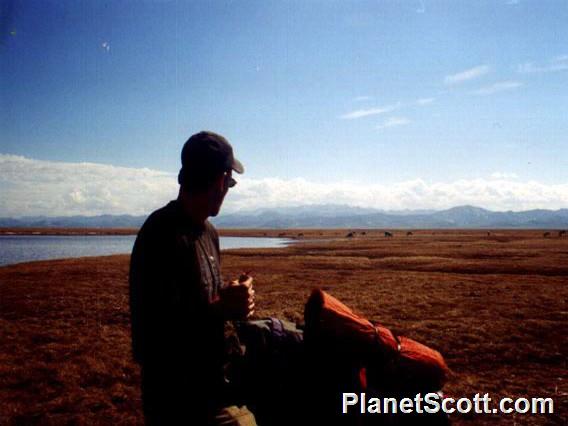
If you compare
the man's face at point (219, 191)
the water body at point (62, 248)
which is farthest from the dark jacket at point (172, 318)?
the water body at point (62, 248)

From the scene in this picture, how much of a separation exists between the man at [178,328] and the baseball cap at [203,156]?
0.36m

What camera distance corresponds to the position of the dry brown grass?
267 inches

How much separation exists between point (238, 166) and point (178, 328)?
1.25 m

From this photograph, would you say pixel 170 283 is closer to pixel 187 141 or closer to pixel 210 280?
pixel 210 280

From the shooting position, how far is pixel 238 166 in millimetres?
2861

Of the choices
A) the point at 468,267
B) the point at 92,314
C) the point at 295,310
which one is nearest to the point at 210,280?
the point at 295,310

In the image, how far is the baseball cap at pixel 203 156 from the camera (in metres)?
2.56

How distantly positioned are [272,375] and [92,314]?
42.0 ft

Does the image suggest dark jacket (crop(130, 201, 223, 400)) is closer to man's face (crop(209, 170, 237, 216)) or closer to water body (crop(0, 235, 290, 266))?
man's face (crop(209, 170, 237, 216))

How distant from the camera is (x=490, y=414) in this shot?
609 cm

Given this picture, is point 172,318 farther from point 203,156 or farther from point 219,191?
point 203,156

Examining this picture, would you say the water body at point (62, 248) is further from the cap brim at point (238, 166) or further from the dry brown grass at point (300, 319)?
the cap brim at point (238, 166)

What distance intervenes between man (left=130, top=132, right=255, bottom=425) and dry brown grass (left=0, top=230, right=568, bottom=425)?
477 centimetres

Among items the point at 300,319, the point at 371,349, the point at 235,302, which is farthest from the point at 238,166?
the point at 300,319
